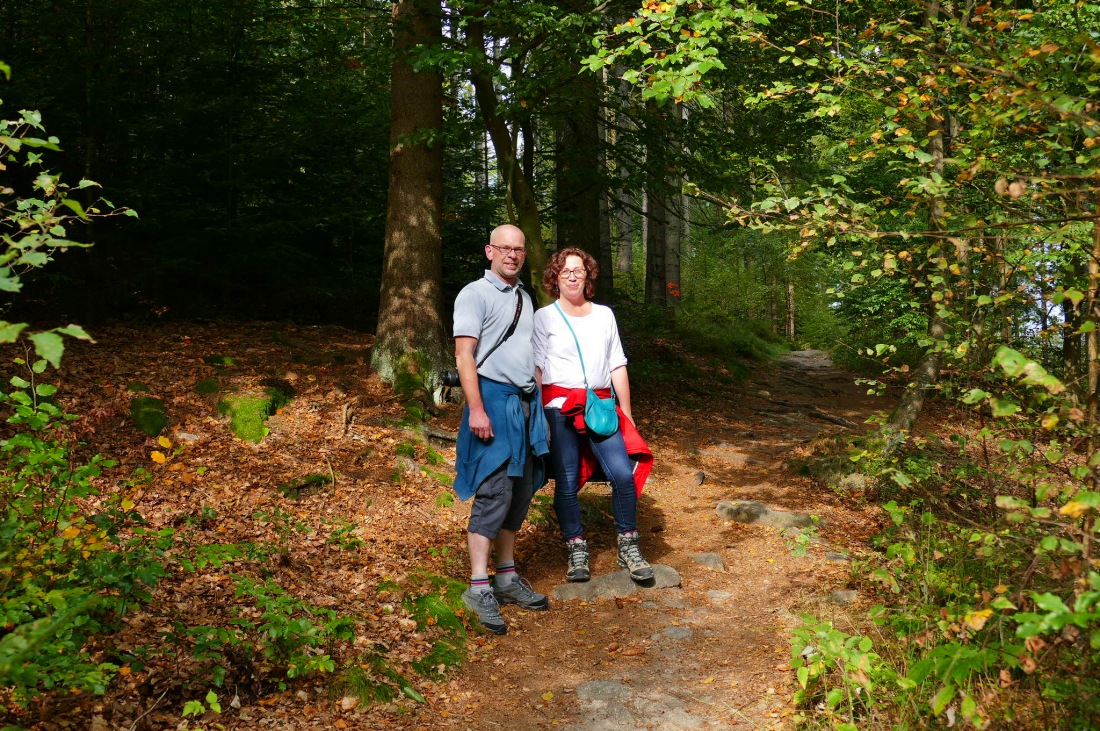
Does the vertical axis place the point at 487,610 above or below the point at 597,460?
below

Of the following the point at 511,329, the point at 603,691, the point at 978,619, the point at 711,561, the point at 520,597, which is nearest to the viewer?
the point at 978,619

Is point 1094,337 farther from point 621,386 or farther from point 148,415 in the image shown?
point 148,415

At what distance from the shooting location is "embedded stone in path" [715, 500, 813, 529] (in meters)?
6.36

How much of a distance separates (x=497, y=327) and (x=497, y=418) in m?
0.54

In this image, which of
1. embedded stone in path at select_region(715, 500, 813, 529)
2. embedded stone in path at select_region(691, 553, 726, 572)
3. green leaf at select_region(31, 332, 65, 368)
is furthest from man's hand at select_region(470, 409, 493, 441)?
embedded stone in path at select_region(715, 500, 813, 529)

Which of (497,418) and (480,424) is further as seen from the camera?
(497,418)

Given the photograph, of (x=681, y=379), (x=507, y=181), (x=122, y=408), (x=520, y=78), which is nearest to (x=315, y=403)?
(x=122, y=408)

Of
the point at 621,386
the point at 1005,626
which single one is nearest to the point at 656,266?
the point at 621,386

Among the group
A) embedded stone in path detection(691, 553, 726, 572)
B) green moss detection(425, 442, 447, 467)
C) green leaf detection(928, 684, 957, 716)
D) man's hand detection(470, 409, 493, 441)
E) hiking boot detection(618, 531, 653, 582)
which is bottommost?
embedded stone in path detection(691, 553, 726, 572)

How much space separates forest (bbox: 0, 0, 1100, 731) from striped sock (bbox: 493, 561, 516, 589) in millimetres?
320

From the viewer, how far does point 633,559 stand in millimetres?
4996

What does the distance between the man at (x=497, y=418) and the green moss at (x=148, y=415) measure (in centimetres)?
304

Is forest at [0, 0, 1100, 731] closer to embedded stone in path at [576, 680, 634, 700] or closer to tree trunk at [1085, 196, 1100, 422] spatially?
tree trunk at [1085, 196, 1100, 422]

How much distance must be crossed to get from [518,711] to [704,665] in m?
1.02
